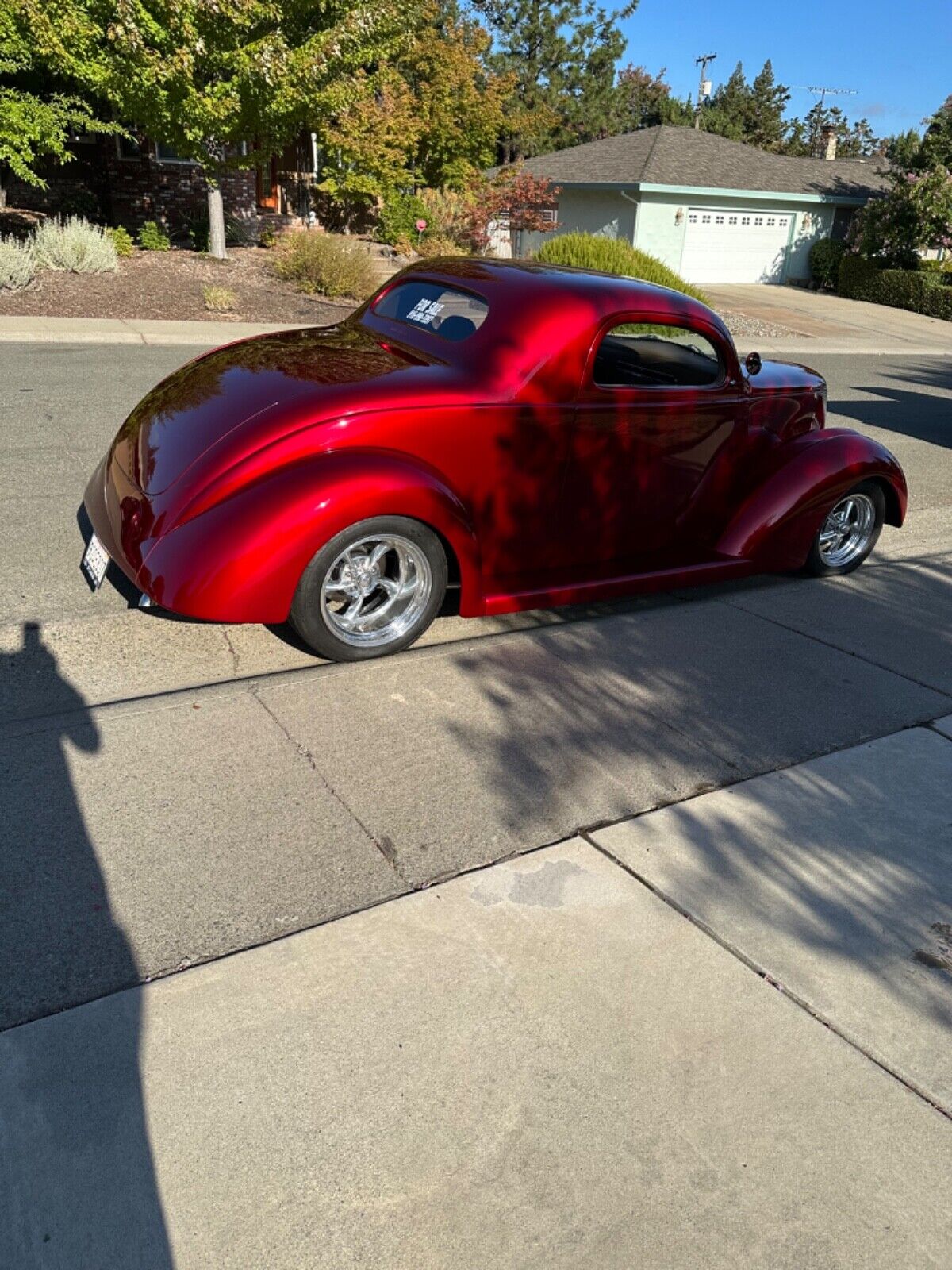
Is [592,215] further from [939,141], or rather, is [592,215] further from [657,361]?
[657,361]

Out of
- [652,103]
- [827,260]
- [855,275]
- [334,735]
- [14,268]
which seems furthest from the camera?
[652,103]

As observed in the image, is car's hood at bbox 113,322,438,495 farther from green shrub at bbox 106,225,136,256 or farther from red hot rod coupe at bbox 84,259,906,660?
green shrub at bbox 106,225,136,256

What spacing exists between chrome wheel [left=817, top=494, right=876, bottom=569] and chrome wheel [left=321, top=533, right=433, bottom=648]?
2903mm

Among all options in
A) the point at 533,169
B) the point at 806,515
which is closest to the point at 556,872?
the point at 806,515

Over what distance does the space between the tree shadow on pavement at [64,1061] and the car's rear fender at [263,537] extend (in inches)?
34.8

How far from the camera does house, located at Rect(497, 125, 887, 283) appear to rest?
29.3 metres

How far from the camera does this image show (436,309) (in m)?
4.96

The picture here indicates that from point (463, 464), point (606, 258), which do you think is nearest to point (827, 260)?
point (606, 258)

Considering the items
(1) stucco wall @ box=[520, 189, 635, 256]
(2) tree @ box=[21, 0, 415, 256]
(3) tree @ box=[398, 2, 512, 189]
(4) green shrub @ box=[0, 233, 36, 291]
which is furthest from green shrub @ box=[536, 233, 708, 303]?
(1) stucco wall @ box=[520, 189, 635, 256]

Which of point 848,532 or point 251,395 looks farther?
point 848,532

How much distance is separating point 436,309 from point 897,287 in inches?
1121

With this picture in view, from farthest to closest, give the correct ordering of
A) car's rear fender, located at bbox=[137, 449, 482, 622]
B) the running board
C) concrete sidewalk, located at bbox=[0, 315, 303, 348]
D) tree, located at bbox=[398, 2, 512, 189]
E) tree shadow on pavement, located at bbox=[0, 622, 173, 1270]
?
1. tree, located at bbox=[398, 2, 512, 189]
2. concrete sidewalk, located at bbox=[0, 315, 303, 348]
3. the running board
4. car's rear fender, located at bbox=[137, 449, 482, 622]
5. tree shadow on pavement, located at bbox=[0, 622, 173, 1270]

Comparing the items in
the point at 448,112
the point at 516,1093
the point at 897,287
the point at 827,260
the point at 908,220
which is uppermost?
the point at 448,112

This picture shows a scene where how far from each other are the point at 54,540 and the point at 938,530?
20.7ft
